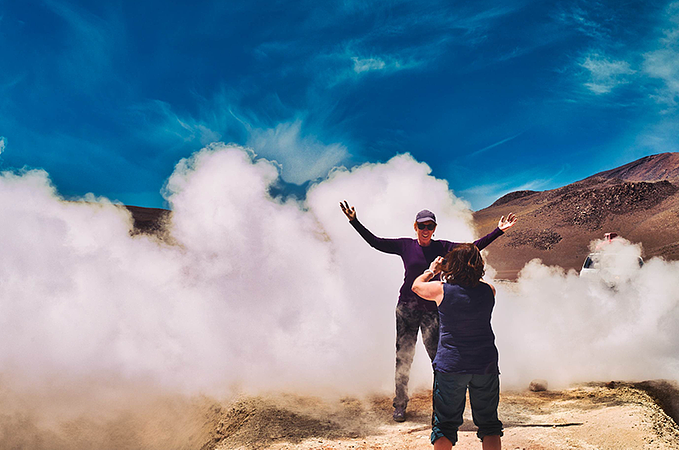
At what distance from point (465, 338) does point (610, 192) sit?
81185mm

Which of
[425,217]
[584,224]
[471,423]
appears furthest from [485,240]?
[584,224]

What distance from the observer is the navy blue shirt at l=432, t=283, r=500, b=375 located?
3250 millimetres

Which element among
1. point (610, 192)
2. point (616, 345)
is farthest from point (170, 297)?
point (610, 192)

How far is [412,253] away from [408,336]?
3.14 ft

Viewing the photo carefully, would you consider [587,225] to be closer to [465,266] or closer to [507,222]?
[507,222]

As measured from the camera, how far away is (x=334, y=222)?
328 inches

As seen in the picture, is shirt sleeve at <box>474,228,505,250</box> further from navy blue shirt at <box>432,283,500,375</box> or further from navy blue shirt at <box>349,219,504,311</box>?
navy blue shirt at <box>432,283,500,375</box>

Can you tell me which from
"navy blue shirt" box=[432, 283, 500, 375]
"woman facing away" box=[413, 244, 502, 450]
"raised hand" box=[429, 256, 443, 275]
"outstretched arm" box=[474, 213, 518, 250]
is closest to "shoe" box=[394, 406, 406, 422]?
"woman facing away" box=[413, 244, 502, 450]

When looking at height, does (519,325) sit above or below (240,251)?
below

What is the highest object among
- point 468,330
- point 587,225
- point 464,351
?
point 587,225

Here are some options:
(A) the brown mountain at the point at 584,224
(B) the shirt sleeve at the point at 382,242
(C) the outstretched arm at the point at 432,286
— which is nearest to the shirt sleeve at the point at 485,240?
(B) the shirt sleeve at the point at 382,242

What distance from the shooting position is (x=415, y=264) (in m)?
4.71

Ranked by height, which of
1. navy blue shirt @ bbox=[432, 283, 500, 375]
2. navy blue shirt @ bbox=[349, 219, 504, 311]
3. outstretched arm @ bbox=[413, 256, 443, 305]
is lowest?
navy blue shirt @ bbox=[432, 283, 500, 375]

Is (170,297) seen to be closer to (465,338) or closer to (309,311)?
(309,311)
